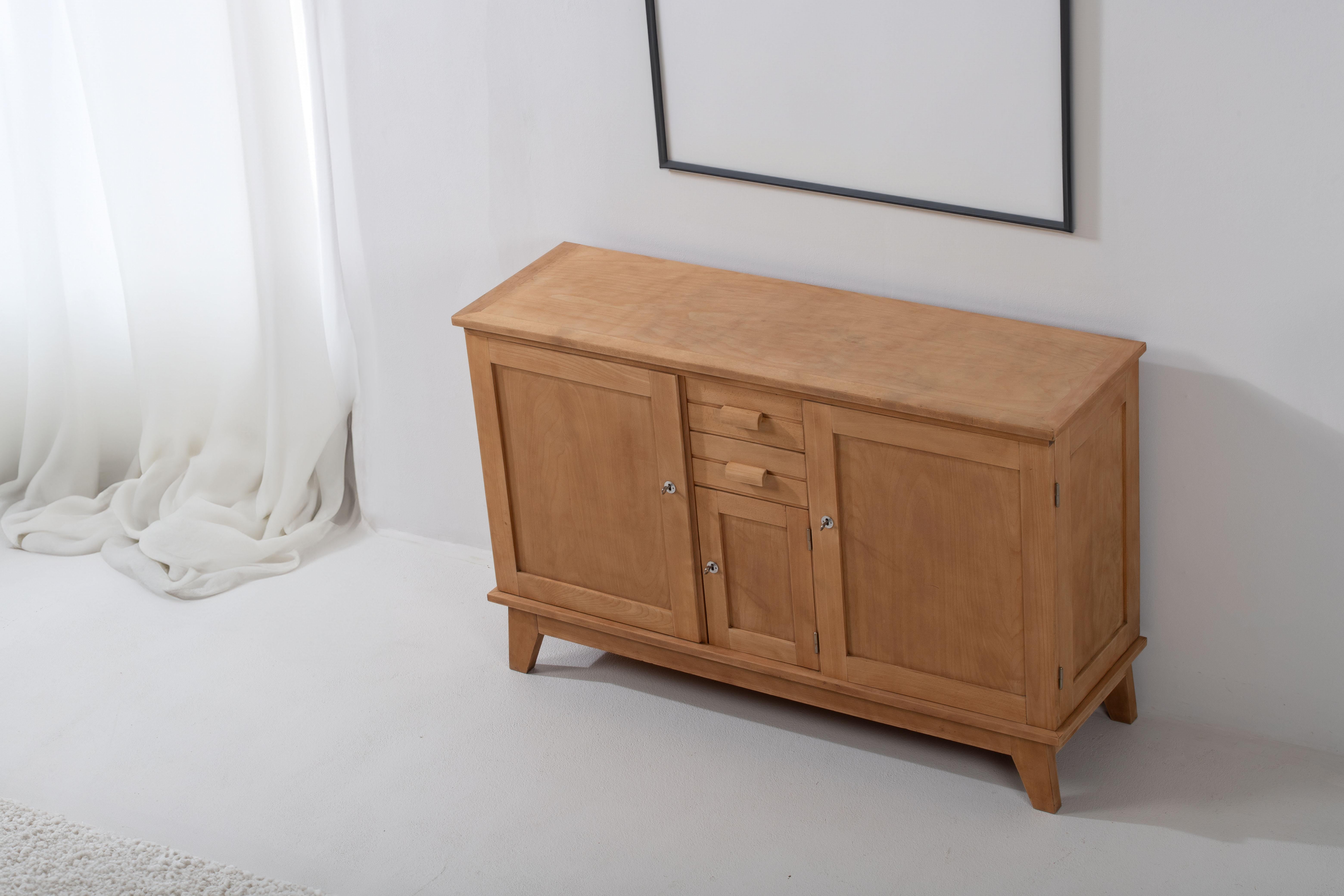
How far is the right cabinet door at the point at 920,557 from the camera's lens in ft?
7.70

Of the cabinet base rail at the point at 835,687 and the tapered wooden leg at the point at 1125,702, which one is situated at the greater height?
the cabinet base rail at the point at 835,687

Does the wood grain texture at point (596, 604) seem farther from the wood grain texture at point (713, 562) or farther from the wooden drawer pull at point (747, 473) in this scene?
the wooden drawer pull at point (747, 473)

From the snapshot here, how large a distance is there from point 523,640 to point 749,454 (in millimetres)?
773

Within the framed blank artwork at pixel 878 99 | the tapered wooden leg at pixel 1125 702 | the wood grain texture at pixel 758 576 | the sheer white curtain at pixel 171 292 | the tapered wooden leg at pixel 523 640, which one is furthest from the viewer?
the sheer white curtain at pixel 171 292

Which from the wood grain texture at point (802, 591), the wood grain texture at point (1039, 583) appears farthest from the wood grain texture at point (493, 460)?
the wood grain texture at point (1039, 583)

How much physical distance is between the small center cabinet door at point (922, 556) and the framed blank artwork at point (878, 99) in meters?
0.47

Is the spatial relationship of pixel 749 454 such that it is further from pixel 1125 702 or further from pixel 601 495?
pixel 1125 702

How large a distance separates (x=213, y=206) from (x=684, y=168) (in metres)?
1.28

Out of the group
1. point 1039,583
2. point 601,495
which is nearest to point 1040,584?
point 1039,583

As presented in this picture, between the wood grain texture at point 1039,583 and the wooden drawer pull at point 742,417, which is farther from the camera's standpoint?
the wooden drawer pull at point 742,417

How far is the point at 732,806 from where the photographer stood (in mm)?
2629

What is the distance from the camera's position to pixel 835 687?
2.66 m

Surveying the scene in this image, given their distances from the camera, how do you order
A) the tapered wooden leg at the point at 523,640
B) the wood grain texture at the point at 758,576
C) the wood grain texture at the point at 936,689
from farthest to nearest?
the tapered wooden leg at the point at 523,640, the wood grain texture at the point at 758,576, the wood grain texture at the point at 936,689

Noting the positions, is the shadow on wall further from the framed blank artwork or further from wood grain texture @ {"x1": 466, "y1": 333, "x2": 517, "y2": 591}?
wood grain texture @ {"x1": 466, "y1": 333, "x2": 517, "y2": 591}
